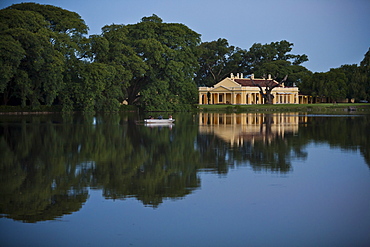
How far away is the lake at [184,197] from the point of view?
31.4 feet

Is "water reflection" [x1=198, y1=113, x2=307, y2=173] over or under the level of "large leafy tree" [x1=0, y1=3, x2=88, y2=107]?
under

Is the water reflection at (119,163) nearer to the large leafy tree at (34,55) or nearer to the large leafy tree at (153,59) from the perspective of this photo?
the large leafy tree at (34,55)

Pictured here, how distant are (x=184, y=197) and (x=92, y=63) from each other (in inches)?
2221

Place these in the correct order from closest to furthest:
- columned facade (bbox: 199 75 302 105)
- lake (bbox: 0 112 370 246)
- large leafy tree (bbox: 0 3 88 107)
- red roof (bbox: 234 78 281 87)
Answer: lake (bbox: 0 112 370 246) → large leafy tree (bbox: 0 3 88 107) → columned facade (bbox: 199 75 302 105) → red roof (bbox: 234 78 281 87)

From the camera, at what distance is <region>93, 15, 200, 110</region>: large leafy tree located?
239ft

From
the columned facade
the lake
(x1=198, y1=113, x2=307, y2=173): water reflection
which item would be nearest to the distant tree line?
the columned facade

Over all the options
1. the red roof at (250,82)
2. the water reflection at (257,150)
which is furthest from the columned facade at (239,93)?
the water reflection at (257,150)

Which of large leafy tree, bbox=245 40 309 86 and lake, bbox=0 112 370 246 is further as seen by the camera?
large leafy tree, bbox=245 40 309 86

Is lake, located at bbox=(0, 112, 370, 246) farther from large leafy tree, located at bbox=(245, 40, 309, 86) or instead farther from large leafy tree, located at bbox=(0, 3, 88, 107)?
large leafy tree, located at bbox=(245, 40, 309, 86)

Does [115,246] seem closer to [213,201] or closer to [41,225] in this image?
[41,225]

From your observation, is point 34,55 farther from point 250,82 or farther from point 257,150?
point 250,82

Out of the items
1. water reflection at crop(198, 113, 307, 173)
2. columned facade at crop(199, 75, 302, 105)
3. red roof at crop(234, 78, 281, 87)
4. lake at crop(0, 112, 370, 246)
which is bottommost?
lake at crop(0, 112, 370, 246)

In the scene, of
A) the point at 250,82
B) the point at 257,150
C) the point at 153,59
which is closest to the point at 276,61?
the point at 250,82

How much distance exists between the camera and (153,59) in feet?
254
